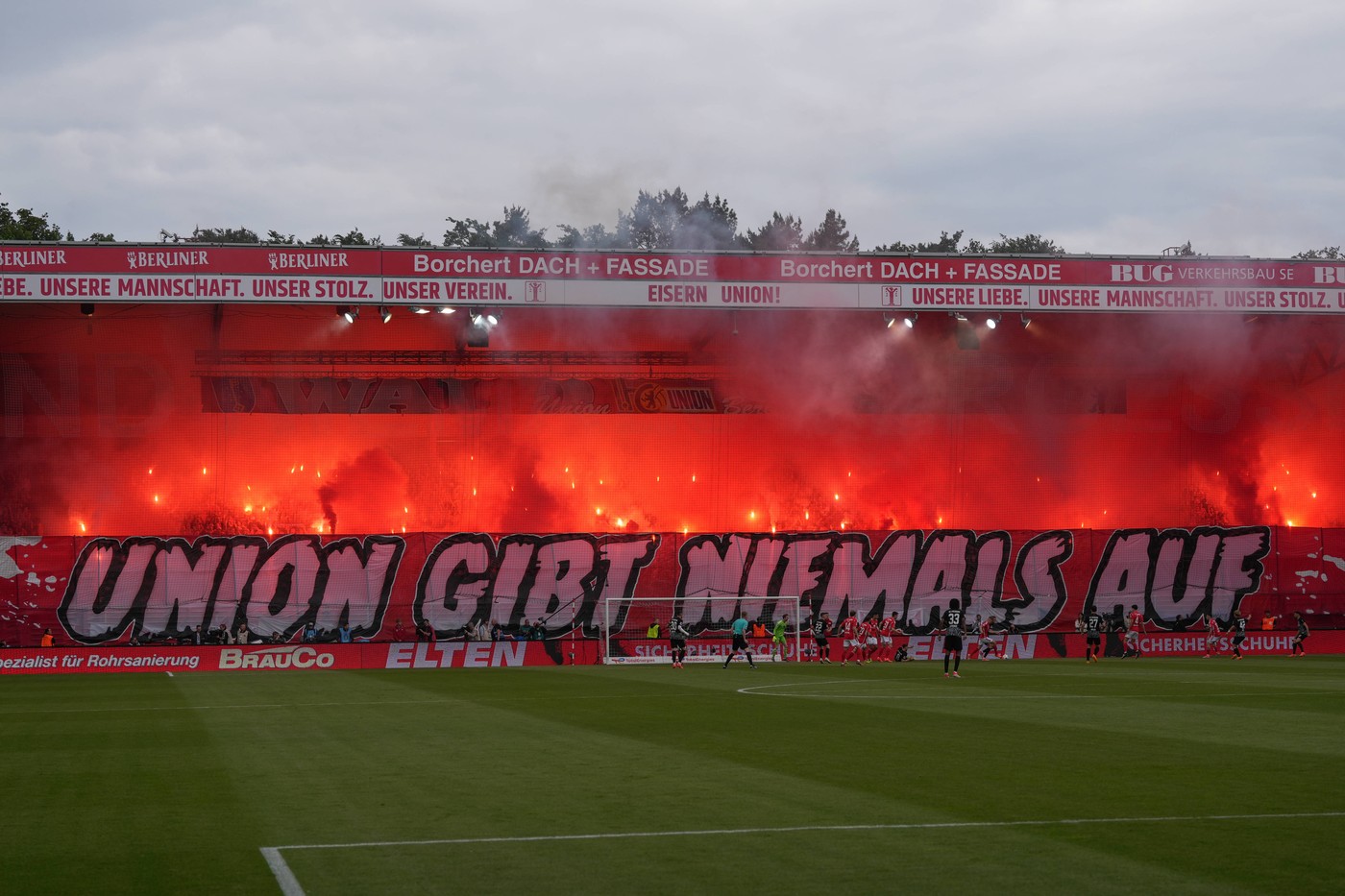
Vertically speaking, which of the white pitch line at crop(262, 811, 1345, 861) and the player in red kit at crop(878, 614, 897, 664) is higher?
the white pitch line at crop(262, 811, 1345, 861)

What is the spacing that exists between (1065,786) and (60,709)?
63.4 feet

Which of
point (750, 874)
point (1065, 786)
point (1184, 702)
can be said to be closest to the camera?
point (750, 874)

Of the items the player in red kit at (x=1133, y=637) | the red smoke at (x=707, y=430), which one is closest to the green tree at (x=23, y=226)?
the red smoke at (x=707, y=430)

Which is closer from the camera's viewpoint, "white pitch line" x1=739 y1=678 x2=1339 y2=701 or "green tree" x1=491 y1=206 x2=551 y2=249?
"white pitch line" x1=739 y1=678 x2=1339 y2=701

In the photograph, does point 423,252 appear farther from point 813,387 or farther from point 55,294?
point 813,387

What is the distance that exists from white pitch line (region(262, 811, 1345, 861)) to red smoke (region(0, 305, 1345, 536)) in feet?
124

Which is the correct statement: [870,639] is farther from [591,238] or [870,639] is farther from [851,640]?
[591,238]

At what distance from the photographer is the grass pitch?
944cm

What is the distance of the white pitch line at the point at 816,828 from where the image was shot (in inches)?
417

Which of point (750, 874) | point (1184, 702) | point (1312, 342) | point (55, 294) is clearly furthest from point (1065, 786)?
point (1312, 342)

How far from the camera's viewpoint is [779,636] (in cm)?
4356

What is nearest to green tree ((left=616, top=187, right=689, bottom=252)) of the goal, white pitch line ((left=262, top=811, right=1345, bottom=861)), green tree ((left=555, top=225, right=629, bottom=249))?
green tree ((left=555, top=225, right=629, bottom=249))

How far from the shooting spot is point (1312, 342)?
50.9 metres

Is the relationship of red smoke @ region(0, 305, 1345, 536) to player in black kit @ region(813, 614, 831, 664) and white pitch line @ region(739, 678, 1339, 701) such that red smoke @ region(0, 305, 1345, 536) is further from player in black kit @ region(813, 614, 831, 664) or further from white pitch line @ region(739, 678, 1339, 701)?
white pitch line @ region(739, 678, 1339, 701)
